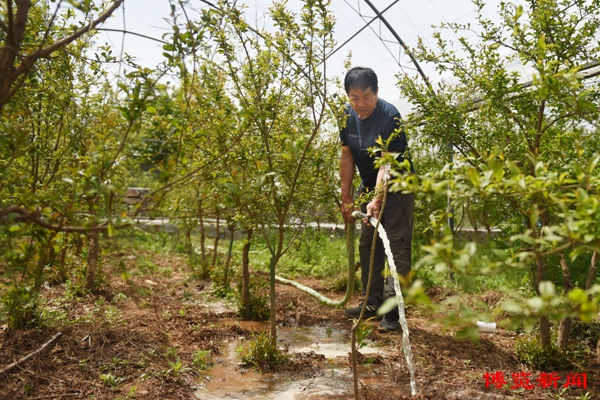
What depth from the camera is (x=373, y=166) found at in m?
4.12

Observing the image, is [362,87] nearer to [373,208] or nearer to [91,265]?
[373,208]

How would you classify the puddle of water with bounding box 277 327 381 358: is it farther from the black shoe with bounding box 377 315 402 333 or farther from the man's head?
the man's head

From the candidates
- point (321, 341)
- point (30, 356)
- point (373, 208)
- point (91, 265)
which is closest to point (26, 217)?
point (30, 356)

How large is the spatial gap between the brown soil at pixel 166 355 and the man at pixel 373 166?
42cm

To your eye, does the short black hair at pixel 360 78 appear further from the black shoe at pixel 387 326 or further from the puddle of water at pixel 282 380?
the puddle of water at pixel 282 380

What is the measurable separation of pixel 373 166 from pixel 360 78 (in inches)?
29.6

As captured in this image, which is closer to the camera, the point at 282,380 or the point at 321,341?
the point at 282,380

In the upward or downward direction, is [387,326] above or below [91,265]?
below

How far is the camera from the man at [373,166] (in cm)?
399

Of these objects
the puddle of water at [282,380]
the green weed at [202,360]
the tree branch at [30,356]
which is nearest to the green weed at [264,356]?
the puddle of water at [282,380]

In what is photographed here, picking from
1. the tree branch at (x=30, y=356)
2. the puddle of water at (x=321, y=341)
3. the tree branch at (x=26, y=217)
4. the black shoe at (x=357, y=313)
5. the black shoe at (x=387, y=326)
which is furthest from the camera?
the black shoe at (x=357, y=313)

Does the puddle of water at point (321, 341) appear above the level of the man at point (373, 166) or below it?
below

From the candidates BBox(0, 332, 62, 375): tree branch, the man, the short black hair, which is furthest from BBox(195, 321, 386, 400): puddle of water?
the short black hair

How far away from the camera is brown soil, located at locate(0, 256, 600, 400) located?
2.63 metres
